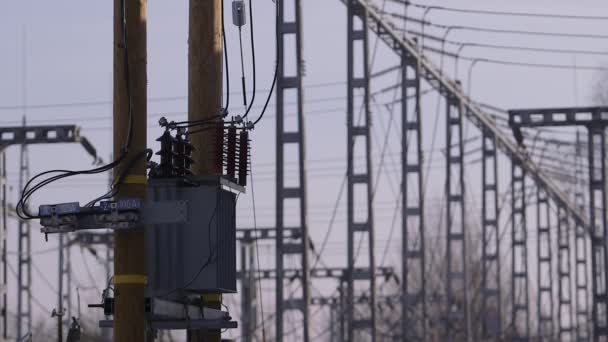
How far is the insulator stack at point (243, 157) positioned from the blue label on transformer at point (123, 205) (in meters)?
1.83

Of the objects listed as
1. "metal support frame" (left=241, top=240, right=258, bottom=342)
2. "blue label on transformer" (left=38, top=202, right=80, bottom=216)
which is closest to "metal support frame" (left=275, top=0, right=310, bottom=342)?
"blue label on transformer" (left=38, top=202, right=80, bottom=216)

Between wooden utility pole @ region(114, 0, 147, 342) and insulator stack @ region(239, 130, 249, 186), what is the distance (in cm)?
166

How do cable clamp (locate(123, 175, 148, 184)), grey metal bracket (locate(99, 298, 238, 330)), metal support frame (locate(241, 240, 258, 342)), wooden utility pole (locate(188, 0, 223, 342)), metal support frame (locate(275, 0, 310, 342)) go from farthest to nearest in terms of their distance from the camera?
metal support frame (locate(241, 240, 258, 342))
metal support frame (locate(275, 0, 310, 342))
wooden utility pole (locate(188, 0, 223, 342))
grey metal bracket (locate(99, 298, 238, 330))
cable clamp (locate(123, 175, 148, 184))

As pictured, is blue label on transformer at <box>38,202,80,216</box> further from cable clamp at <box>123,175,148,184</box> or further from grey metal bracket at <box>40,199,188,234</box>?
cable clamp at <box>123,175,148,184</box>

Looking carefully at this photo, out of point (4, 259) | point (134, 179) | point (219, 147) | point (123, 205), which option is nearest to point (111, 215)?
point (123, 205)

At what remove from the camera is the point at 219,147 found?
13188 millimetres

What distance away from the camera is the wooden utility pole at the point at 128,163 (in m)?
11.4

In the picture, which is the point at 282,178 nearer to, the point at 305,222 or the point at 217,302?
the point at 305,222

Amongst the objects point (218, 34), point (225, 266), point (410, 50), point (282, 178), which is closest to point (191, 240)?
point (225, 266)

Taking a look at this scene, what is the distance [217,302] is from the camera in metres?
13.6

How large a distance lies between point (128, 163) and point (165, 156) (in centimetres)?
106

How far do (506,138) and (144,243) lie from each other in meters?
45.2

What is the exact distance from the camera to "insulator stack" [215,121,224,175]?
43.1 ft

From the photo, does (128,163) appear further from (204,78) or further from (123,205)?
(204,78)
